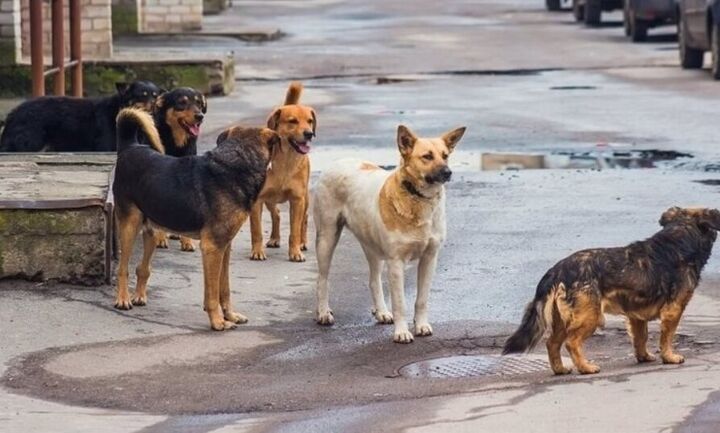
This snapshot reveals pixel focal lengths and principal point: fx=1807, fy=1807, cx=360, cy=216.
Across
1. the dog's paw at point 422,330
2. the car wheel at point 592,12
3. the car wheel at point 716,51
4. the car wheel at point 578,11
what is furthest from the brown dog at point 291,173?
the car wheel at point 578,11

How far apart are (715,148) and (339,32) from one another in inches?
791

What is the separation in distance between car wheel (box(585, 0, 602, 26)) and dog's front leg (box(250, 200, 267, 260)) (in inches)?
1028

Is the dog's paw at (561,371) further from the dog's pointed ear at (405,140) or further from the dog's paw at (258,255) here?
the dog's paw at (258,255)

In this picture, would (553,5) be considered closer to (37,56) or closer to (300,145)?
(37,56)

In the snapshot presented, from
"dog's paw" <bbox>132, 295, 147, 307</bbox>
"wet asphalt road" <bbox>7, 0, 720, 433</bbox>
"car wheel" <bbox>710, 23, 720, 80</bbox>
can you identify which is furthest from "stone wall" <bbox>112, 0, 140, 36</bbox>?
"dog's paw" <bbox>132, 295, 147, 307</bbox>

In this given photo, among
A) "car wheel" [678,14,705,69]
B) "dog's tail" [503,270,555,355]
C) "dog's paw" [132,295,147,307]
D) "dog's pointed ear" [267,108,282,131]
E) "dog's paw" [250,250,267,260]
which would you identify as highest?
"dog's pointed ear" [267,108,282,131]

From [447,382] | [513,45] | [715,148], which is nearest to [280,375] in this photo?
[447,382]

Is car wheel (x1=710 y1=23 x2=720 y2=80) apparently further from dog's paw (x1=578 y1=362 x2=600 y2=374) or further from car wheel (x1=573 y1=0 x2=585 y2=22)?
dog's paw (x1=578 y1=362 x2=600 y2=374)

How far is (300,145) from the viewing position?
37.5 ft

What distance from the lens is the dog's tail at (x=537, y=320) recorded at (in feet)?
27.3

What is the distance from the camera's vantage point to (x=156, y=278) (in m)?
11.0

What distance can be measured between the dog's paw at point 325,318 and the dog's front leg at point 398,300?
0.58 m

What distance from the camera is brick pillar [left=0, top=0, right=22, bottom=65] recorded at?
19.5 m

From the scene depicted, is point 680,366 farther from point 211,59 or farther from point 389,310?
point 211,59
